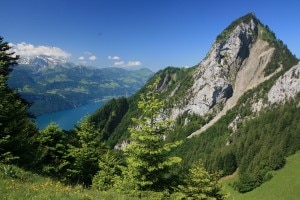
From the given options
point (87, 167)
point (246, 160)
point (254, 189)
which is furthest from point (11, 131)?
point (246, 160)

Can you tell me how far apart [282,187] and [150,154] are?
11834cm

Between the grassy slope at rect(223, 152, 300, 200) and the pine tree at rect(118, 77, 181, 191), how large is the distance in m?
101

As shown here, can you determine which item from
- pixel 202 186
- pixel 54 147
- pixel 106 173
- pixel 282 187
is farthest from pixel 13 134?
pixel 282 187

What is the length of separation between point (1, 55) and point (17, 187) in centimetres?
3425

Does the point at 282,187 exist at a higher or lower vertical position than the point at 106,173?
lower

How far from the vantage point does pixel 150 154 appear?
26.5 m

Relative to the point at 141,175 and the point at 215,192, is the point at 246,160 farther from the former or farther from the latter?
the point at 141,175

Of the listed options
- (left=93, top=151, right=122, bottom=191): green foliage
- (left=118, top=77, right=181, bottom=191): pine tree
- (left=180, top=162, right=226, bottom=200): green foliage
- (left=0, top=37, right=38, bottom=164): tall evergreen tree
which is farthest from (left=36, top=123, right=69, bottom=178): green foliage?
(left=180, top=162, right=226, bottom=200): green foliage

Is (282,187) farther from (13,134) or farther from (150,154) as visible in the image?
(13,134)

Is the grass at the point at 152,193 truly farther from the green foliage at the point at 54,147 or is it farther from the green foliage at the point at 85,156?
the green foliage at the point at 85,156

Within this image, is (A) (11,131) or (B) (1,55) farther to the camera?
(B) (1,55)

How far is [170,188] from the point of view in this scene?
1104 inches

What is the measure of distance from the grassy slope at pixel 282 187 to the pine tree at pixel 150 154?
100679 mm

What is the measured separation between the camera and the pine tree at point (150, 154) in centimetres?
2634
